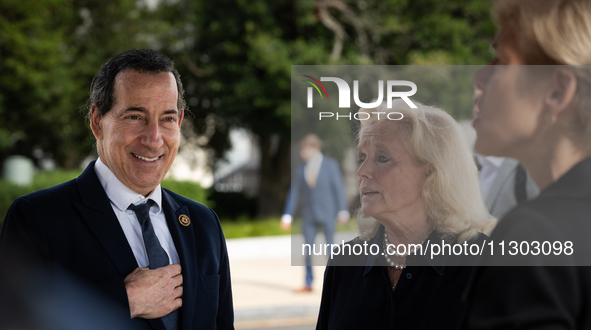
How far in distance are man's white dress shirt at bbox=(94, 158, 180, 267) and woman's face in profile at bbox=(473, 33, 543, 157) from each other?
119 cm

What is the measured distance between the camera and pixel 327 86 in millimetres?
1442

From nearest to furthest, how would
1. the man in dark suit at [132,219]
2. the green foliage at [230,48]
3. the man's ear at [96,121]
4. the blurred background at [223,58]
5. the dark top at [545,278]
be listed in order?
the dark top at [545,278]
the man in dark suit at [132,219]
the man's ear at [96,121]
the blurred background at [223,58]
the green foliage at [230,48]

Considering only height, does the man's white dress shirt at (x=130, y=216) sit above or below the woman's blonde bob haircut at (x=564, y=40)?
below

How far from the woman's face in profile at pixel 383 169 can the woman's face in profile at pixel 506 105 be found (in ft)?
1.70

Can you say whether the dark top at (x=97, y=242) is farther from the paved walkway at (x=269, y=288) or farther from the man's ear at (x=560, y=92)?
the paved walkway at (x=269, y=288)

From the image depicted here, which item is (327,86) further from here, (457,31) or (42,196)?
(457,31)

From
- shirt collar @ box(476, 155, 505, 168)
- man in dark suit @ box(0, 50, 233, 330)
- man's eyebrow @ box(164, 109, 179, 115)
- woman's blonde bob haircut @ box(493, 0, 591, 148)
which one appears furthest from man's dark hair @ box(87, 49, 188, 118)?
woman's blonde bob haircut @ box(493, 0, 591, 148)

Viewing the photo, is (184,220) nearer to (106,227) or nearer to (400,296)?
(106,227)

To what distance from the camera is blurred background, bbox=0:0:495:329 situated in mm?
11836

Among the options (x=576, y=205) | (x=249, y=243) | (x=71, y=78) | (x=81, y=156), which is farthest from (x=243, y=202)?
(x=576, y=205)

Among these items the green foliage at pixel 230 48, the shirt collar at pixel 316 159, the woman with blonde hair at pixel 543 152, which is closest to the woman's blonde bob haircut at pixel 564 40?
the woman with blonde hair at pixel 543 152

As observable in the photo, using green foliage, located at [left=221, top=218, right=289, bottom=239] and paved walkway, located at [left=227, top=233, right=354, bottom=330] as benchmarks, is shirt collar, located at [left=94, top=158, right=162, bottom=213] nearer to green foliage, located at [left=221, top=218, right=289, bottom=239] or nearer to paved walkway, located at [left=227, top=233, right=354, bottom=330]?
paved walkway, located at [left=227, top=233, right=354, bottom=330]

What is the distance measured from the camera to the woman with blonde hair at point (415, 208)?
1435 mm

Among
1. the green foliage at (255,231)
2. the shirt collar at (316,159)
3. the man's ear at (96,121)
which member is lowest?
the green foliage at (255,231)
